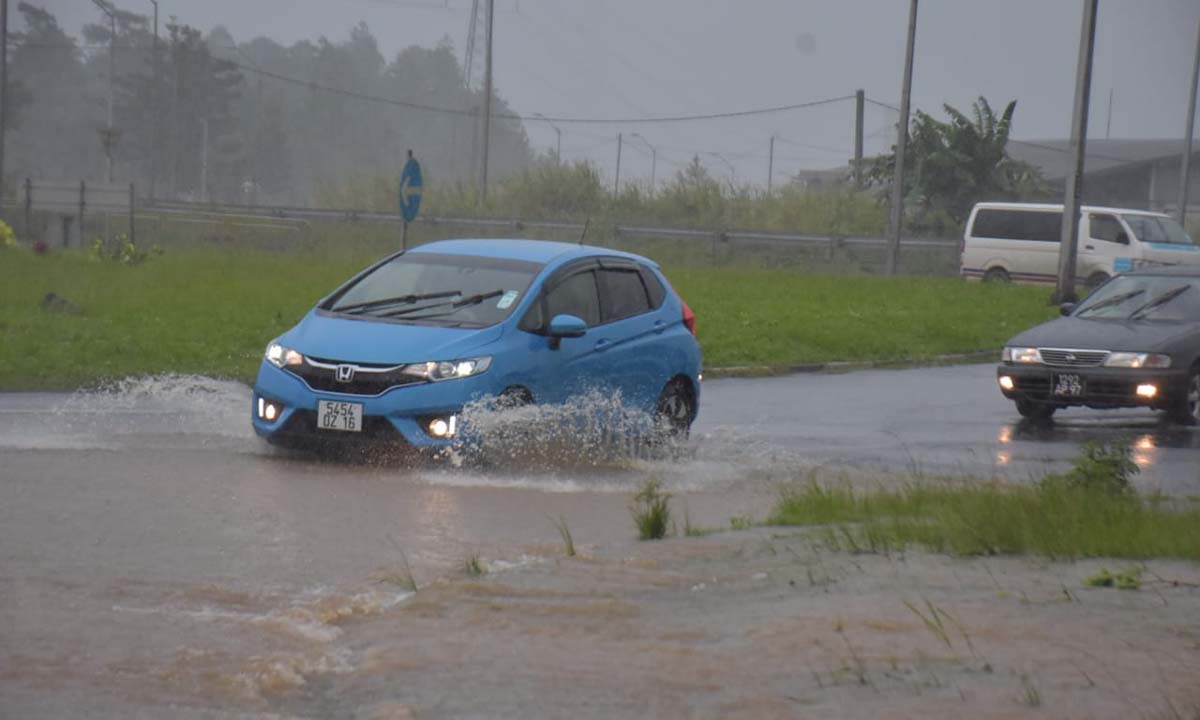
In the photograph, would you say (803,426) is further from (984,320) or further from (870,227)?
(870,227)

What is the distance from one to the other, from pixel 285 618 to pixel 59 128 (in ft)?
426

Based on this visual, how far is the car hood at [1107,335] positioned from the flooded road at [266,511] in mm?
836

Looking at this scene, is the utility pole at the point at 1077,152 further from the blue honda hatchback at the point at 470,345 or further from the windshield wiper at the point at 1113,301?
the blue honda hatchback at the point at 470,345

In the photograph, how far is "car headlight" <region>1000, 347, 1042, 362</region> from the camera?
16891 mm

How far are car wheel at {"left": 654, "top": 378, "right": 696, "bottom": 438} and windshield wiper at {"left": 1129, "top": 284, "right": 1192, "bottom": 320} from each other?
19.5 ft

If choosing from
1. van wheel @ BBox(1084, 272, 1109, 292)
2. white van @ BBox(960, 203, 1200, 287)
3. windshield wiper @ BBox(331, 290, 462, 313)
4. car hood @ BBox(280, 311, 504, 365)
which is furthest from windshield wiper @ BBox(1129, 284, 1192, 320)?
van wheel @ BBox(1084, 272, 1109, 292)

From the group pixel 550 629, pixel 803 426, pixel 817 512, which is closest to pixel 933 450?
pixel 803 426

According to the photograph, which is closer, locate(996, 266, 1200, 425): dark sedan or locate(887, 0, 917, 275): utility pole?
locate(996, 266, 1200, 425): dark sedan

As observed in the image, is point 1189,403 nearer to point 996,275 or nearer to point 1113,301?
point 1113,301

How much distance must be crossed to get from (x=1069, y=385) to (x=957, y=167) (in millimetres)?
41410

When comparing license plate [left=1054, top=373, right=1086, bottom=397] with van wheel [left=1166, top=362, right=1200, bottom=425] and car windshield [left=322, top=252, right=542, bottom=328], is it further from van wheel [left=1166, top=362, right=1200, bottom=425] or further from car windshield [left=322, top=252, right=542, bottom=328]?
car windshield [left=322, top=252, right=542, bottom=328]

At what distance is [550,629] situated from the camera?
6.51 meters

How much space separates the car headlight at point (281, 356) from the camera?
38.9ft

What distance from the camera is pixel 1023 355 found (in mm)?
16984
